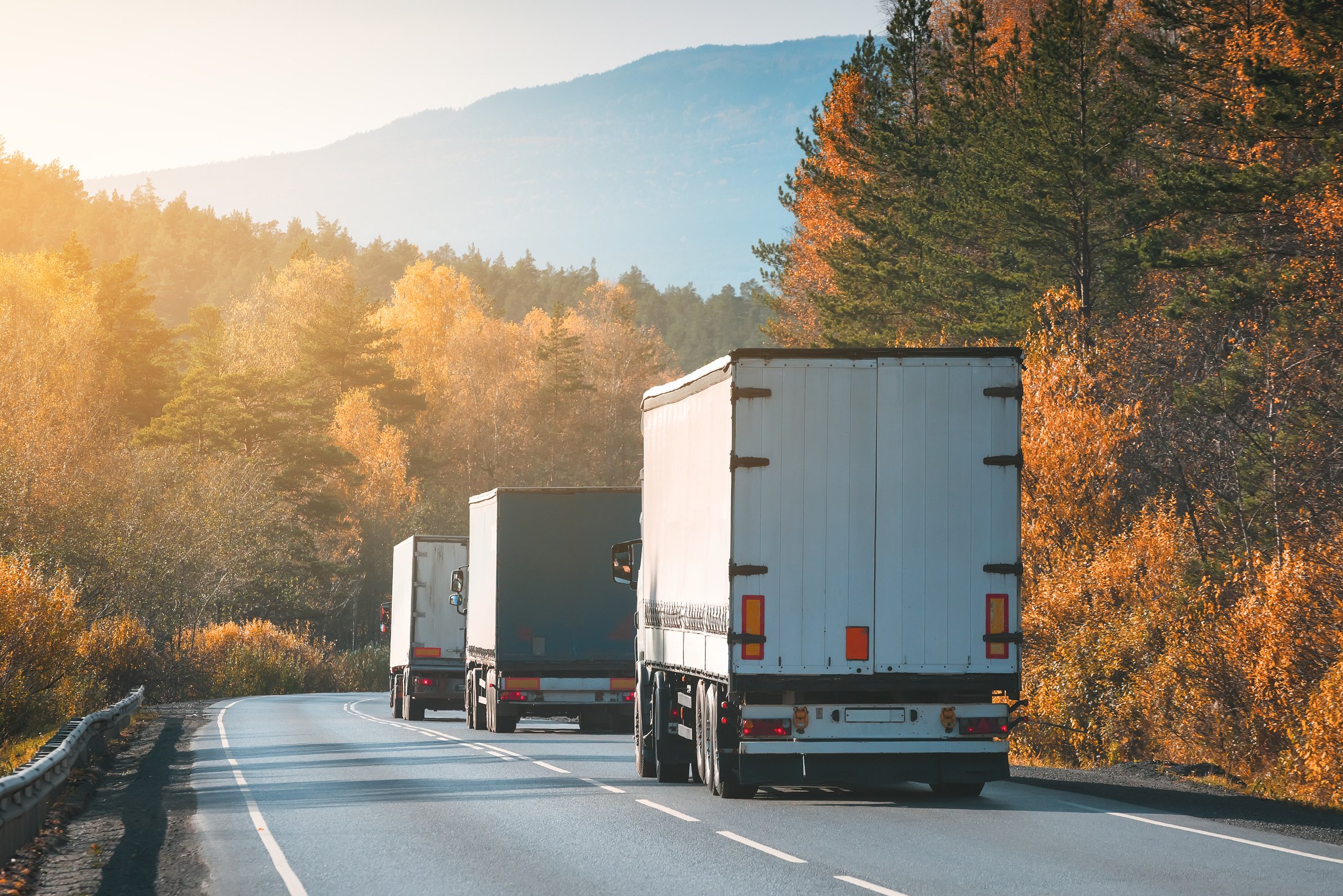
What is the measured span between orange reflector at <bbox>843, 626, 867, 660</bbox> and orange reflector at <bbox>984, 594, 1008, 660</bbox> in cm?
107

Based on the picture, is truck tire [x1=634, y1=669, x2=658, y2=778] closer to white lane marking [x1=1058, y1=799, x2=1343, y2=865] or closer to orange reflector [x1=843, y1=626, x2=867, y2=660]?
orange reflector [x1=843, y1=626, x2=867, y2=660]

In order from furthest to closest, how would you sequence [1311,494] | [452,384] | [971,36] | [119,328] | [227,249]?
[227,249] → [452,384] → [119,328] → [971,36] → [1311,494]

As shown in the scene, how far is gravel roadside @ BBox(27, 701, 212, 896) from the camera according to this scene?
30.8 ft

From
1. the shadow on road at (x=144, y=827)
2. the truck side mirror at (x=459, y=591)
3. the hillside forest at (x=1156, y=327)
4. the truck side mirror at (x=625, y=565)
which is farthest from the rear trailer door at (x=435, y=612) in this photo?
the truck side mirror at (x=625, y=565)

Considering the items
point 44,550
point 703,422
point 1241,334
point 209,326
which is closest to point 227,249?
point 209,326

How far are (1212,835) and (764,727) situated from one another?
3669 mm

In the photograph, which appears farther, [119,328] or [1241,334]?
[119,328]

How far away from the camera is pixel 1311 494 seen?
81.8ft

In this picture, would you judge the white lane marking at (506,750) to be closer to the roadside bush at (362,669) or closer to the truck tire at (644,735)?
the truck tire at (644,735)

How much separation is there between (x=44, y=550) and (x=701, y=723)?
2545 cm

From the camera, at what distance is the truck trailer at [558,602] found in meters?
24.8

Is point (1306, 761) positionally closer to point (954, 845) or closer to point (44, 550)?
point (954, 845)

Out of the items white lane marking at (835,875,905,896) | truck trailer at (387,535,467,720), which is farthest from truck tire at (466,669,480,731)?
white lane marking at (835,875,905,896)

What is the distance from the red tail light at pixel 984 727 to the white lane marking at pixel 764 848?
2.63 metres
